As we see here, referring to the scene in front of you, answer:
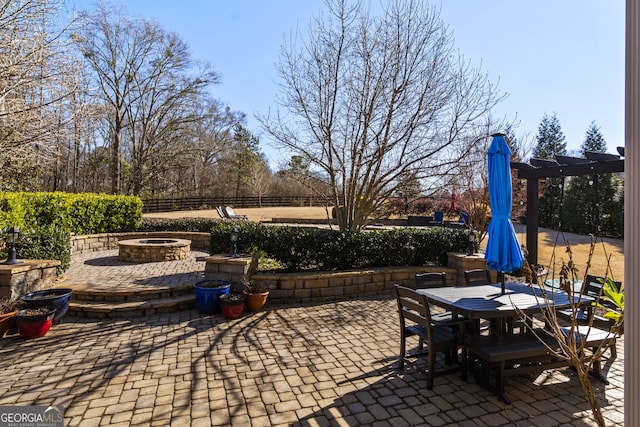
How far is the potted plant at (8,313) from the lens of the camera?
417 cm

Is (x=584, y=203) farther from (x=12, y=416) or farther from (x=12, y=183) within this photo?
(x=12, y=183)

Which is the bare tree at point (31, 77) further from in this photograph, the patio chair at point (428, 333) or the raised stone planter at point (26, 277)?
the patio chair at point (428, 333)

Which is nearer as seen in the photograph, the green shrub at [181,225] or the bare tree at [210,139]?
the green shrub at [181,225]

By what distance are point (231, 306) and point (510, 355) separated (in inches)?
140

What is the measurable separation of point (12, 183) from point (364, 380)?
18079mm

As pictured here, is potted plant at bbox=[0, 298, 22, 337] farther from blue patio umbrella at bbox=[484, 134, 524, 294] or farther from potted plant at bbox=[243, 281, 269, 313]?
blue patio umbrella at bbox=[484, 134, 524, 294]

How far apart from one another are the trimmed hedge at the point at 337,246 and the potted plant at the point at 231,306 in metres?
1.45

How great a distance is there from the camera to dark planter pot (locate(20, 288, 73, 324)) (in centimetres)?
448

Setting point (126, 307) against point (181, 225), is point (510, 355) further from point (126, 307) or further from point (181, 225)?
point (181, 225)

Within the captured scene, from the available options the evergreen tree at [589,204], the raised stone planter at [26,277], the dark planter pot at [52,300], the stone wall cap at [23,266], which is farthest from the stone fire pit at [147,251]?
the evergreen tree at [589,204]

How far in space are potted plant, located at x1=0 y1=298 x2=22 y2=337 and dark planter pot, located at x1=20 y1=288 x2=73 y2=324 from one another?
94 mm

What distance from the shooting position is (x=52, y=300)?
14.8 feet

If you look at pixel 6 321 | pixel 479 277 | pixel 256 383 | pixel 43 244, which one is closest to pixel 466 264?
pixel 479 277

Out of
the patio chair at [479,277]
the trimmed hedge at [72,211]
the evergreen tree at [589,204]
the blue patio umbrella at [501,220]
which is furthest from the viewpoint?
the evergreen tree at [589,204]
